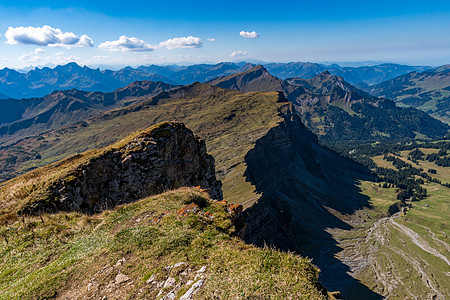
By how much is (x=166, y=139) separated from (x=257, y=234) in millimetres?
102600

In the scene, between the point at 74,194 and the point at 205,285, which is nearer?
the point at 205,285

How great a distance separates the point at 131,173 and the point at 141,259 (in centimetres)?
2374

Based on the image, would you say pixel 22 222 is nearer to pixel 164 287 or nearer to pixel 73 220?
pixel 73 220

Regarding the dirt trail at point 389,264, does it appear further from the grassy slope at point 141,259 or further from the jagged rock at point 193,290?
the jagged rock at point 193,290

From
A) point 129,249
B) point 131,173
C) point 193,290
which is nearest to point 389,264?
point 131,173

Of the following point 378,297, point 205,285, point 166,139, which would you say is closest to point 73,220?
point 205,285

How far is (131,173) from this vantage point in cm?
3753

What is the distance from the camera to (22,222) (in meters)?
23.5

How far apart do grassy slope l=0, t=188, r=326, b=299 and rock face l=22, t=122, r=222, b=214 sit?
21.2 ft

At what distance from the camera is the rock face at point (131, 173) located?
100ft

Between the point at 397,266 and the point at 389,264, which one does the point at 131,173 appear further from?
the point at 397,266

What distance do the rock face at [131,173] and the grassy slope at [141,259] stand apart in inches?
254

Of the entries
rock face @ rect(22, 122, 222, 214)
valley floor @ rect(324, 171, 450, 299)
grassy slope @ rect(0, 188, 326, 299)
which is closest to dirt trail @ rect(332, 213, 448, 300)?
valley floor @ rect(324, 171, 450, 299)

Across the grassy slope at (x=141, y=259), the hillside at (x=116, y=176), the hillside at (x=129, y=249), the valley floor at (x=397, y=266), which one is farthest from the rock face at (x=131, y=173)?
the valley floor at (x=397, y=266)
